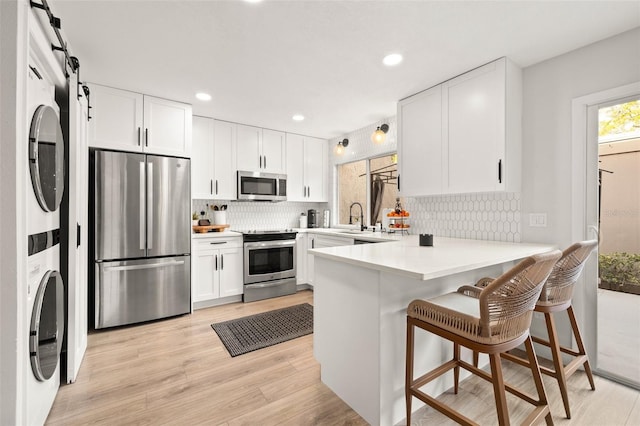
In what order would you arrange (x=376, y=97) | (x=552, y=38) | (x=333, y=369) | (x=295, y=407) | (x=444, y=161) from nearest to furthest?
(x=295, y=407) → (x=333, y=369) → (x=552, y=38) → (x=444, y=161) → (x=376, y=97)

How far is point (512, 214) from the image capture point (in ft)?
8.35

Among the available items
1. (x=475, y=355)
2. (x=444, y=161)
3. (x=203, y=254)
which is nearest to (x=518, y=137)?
(x=444, y=161)

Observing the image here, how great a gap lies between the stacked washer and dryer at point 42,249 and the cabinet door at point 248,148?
7.77 feet

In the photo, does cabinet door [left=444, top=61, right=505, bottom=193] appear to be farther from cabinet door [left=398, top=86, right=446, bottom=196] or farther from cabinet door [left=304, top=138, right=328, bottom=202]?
cabinet door [left=304, top=138, right=328, bottom=202]

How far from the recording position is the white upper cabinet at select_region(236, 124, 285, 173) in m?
4.09

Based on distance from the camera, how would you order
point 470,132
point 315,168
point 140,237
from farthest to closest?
point 315,168
point 140,237
point 470,132

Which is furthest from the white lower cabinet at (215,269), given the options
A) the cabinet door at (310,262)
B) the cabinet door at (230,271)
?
the cabinet door at (310,262)

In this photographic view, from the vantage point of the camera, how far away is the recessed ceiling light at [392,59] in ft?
7.46

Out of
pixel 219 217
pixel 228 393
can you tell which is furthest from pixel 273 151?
pixel 228 393

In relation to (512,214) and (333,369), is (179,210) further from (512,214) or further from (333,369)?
(512,214)

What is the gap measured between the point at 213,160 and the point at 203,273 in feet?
4.90

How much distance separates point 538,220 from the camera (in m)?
2.38

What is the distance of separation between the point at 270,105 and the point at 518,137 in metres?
2.54

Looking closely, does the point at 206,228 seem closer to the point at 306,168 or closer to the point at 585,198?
the point at 306,168
